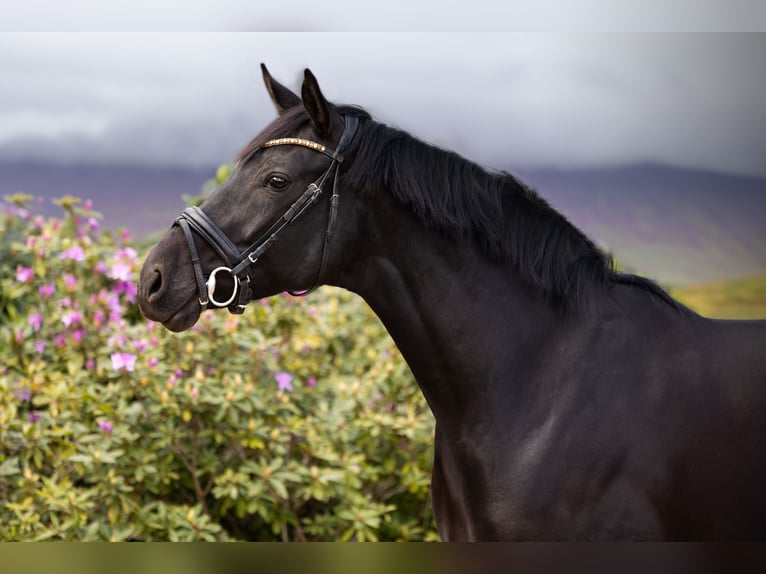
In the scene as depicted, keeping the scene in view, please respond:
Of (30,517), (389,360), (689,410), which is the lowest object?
(30,517)

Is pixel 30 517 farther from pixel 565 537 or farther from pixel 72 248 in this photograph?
pixel 565 537

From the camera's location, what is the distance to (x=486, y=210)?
207cm

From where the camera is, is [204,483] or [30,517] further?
[204,483]

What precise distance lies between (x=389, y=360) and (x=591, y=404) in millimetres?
1876

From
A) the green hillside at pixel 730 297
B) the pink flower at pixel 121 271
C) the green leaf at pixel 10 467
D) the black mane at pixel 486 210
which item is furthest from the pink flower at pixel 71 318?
the green hillside at pixel 730 297

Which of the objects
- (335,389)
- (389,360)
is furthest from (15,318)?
(389,360)

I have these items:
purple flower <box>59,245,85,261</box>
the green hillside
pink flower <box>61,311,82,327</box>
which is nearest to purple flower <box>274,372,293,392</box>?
pink flower <box>61,311,82,327</box>

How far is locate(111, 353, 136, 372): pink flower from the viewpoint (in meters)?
3.22

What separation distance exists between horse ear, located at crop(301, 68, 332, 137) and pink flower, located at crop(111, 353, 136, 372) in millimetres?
1675

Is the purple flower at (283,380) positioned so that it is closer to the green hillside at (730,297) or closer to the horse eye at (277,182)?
the horse eye at (277,182)

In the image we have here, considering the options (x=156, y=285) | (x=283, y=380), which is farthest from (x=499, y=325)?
(x=283, y=380)

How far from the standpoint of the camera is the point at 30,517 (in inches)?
121

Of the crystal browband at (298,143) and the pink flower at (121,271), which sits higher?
the crystal browband at (298,143)

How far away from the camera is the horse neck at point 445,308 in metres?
2.04
